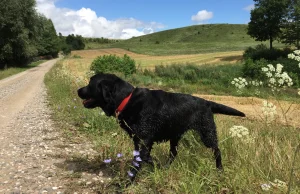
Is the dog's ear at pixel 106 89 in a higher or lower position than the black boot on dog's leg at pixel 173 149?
higher

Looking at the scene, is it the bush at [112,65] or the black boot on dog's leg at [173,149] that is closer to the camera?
the black boot on dog's leg at [173,149]

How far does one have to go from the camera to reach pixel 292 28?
49938 mm

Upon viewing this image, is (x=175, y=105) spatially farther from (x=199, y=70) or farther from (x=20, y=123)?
(x=199, y=70)

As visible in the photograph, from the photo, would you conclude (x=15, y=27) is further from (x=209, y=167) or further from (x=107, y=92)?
(x=209, y=167)

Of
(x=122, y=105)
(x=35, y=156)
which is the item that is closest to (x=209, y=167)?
(x=122, y=105)

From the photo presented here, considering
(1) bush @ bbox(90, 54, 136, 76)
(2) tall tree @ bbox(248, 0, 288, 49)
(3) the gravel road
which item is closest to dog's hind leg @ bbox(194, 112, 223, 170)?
(3) the gravel road

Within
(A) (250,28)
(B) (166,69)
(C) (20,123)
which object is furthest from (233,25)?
(C) (20,123)

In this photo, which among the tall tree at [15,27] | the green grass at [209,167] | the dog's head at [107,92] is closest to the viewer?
the green grass at [209,167]

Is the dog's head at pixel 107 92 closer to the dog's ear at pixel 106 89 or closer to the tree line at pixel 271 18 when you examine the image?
the dog's ear at pixel 106 89

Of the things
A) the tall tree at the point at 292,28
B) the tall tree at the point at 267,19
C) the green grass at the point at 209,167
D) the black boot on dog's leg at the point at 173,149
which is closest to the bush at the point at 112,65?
the green grass at the point at 209,167

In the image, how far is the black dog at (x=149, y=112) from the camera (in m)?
4.02

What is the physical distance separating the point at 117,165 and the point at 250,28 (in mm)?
59969

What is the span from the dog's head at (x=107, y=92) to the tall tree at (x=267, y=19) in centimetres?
5682

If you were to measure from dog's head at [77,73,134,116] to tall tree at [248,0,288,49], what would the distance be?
5682 centimetres
